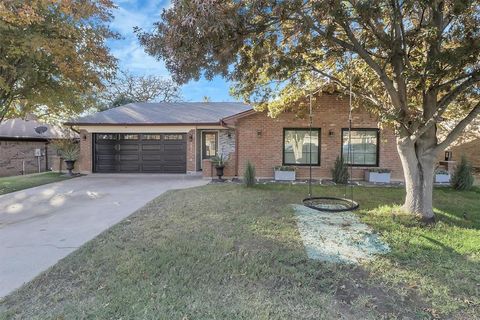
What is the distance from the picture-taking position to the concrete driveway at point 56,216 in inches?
161

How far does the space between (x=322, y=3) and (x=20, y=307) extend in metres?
5.66

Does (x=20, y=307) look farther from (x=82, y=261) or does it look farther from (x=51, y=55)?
(x=51, y=55)

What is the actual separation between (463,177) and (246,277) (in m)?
10.2

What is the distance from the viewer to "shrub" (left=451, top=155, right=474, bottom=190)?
32.4 ft

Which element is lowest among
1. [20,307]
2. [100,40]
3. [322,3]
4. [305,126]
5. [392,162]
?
[20,307]

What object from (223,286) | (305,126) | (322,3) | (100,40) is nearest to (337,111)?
(305,126)

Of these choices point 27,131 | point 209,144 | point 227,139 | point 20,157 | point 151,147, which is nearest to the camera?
point 227,139

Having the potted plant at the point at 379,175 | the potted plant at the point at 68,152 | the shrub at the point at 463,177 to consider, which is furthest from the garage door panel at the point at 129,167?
the shrub at the point at 463,177

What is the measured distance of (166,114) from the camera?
603 inches

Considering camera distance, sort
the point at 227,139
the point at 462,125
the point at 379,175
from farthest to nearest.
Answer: the point at 227,139 < the point at 379,175 < the point at 462,125

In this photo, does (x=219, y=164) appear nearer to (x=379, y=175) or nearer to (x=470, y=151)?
(x=379, y=175)

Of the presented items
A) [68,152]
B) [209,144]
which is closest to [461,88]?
[209,144]

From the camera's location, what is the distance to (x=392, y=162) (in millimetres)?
11891

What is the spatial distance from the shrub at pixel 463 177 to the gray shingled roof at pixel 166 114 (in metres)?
9.39
